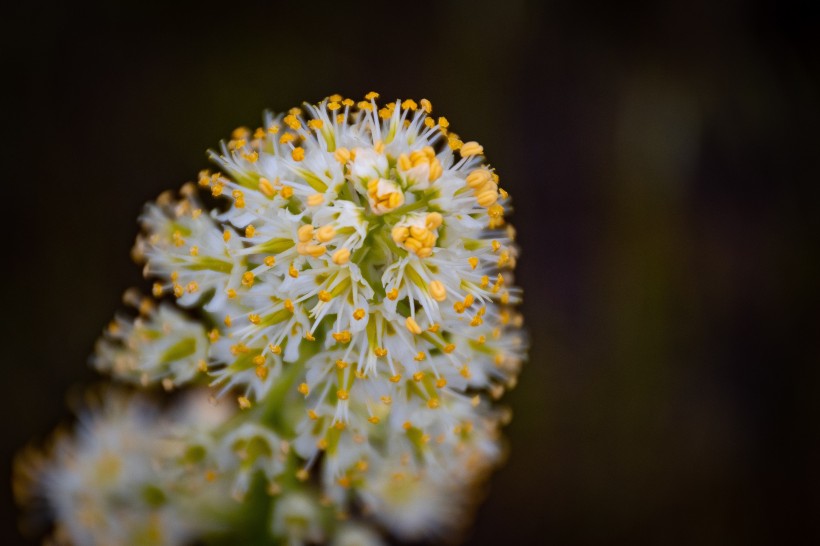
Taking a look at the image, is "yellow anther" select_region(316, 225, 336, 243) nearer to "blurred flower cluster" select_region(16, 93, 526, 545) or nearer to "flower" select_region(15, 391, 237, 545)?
"blurred flower cluster" select_region(16, 93, 526, 545)

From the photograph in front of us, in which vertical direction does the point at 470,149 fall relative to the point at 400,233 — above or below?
above

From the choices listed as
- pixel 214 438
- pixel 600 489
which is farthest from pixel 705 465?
pixel 214 438

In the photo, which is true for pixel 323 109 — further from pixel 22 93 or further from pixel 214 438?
pixel 22 93

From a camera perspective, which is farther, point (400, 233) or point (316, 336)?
point (316, 336)

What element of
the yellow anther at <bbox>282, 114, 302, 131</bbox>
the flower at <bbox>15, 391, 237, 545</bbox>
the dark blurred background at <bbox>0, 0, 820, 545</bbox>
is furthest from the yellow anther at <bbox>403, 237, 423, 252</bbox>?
the dark blurred background at <bbox>0, 0, 820, 545</bbox>

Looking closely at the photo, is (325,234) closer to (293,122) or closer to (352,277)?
(352,277)

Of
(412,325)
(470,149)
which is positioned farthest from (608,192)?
(412,325)

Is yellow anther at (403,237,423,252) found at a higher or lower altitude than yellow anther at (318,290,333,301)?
higher
